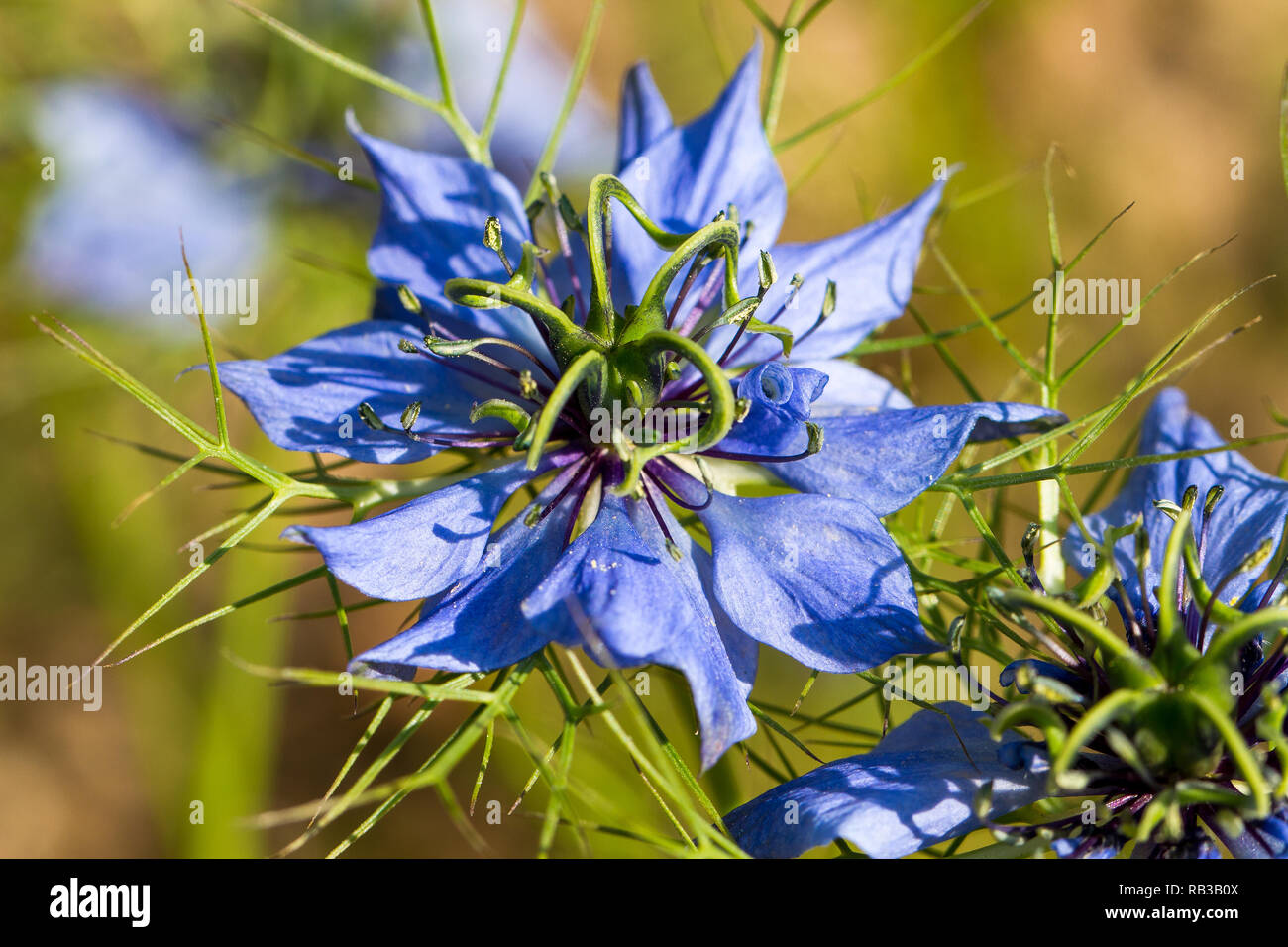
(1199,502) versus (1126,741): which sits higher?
(1199,502)

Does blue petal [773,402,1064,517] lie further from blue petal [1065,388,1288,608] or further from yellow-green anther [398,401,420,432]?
yellow-green anther [398,401,420,432]

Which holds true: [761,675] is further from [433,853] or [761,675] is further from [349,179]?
[349,179]

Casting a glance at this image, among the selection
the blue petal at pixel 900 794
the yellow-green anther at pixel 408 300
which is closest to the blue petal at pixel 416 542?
the yellow-green anther at pixel 408 300

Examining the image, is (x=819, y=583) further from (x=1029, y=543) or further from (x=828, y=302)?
(x=828, y=302)

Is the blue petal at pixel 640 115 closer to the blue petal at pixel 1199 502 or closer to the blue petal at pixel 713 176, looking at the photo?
the blue petal at pixel 713 176

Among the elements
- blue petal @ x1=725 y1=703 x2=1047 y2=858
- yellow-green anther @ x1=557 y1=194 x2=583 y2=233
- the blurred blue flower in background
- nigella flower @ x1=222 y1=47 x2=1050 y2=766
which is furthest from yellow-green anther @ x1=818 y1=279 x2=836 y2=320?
the blurred blue flower in background

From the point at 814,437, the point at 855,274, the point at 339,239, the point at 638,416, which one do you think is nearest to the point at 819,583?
the point at 814,437
